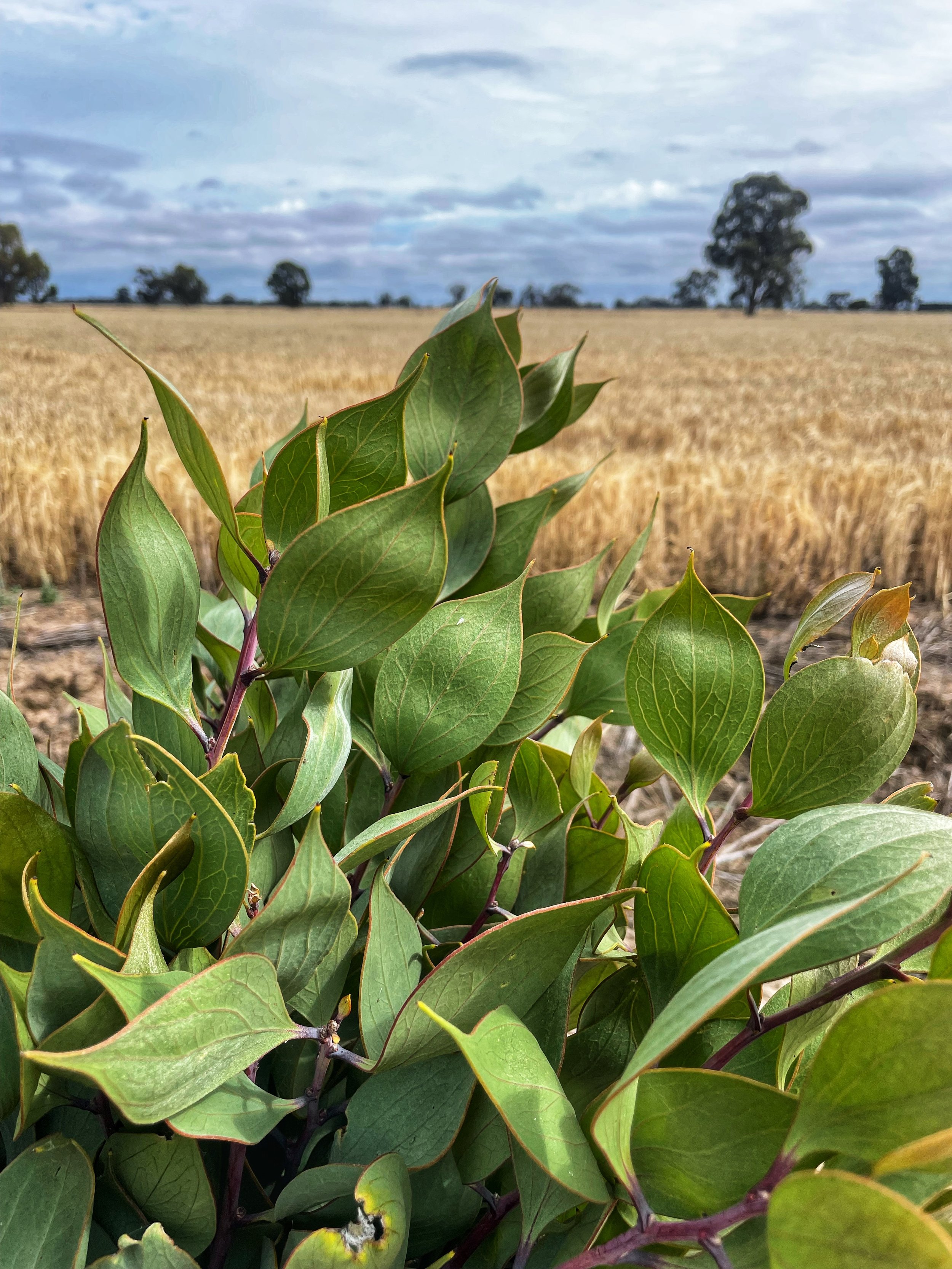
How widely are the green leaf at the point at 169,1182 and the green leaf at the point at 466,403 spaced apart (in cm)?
24

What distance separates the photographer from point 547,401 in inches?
16.0

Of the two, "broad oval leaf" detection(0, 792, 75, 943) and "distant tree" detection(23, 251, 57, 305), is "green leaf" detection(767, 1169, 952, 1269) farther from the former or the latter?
"distant tree" detection(23, 251, 57, 305)

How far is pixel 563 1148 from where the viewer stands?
0.64 feet

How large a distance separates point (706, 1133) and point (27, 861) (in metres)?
0.19

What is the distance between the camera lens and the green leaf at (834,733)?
0.26 m

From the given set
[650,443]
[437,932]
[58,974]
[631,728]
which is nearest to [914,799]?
[437,932]

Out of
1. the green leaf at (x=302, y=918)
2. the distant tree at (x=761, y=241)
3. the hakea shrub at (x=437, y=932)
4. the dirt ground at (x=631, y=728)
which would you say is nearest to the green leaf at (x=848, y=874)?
the hakea shrub at (x=437, y=932)

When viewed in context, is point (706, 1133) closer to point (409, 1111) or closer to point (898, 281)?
point (409, 1111)

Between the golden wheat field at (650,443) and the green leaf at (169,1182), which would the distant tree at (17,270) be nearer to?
the golden wheat field at (650,443)

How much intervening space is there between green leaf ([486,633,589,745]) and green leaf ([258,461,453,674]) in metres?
0.09

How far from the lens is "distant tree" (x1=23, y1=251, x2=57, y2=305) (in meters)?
31.5

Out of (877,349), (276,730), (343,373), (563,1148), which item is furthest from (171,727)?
(877,349)

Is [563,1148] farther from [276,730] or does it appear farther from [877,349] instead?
[877,349]

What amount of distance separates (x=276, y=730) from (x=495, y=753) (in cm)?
9
